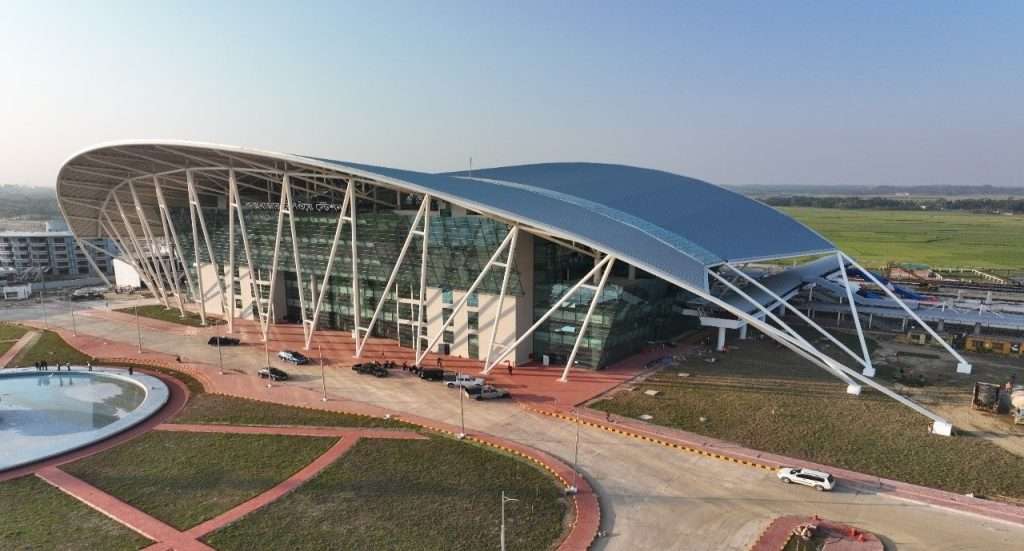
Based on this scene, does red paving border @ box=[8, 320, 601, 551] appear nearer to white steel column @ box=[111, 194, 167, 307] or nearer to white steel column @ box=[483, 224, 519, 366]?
white steel column @ box=[483, 224, 519, 366]

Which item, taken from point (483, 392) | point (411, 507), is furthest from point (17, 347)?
point (411, 507)

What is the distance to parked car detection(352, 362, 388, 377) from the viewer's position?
47906 mm

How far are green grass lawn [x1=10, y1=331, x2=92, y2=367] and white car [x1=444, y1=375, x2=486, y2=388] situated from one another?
1392 inches

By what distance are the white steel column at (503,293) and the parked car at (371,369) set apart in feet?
28.4

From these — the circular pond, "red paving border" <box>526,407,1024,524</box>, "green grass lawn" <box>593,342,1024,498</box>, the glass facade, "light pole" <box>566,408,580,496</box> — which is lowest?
the circular pond

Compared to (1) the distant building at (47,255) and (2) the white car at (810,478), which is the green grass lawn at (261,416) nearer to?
(2) the white car at (810,478)

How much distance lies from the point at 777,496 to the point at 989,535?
8.11m

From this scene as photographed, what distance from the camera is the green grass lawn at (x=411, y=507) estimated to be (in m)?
24.0

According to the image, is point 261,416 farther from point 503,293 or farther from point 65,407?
point 503,293

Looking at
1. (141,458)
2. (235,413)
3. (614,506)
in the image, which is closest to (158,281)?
(235,413)

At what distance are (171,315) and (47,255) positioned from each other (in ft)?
224

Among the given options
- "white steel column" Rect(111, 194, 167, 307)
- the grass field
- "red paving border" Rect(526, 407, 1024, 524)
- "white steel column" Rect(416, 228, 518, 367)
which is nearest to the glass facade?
"white steel column" Rect(416, 228, 518, 367)

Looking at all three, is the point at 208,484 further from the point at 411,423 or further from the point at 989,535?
the point at 989,535

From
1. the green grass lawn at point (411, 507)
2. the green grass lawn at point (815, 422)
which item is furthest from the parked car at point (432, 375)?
the green grass lawn at point (411, 507)
